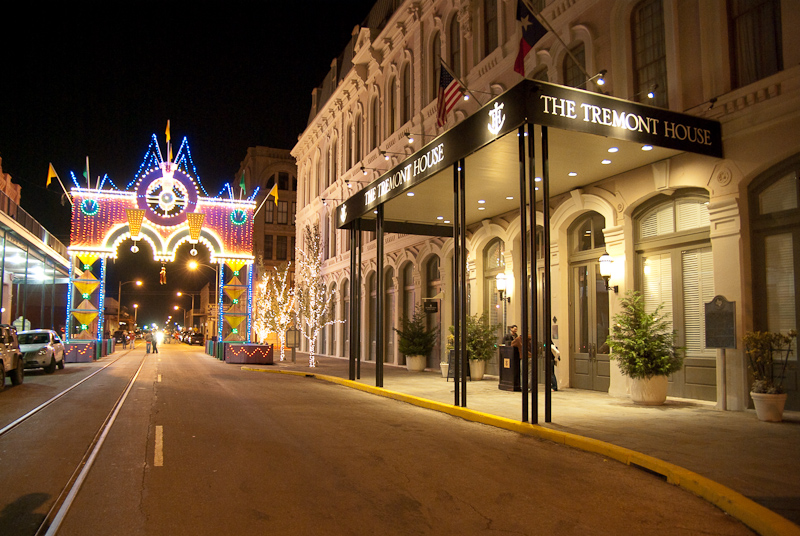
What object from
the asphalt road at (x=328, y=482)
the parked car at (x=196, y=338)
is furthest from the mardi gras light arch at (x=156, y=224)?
the parked car at (x=196, y=338)

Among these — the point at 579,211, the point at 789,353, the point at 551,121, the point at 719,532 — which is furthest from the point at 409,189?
the point at 719,532

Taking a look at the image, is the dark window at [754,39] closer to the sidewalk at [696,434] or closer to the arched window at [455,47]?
the sidewalk at [696,434]

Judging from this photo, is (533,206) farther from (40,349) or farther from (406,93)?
(40,349)

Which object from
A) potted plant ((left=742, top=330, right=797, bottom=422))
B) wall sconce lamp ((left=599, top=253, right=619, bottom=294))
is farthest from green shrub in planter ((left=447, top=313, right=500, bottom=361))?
potted plant ((left=742, top=330, right=797, bottom=422))

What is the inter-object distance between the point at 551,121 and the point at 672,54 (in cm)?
469

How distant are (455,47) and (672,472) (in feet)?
67.1

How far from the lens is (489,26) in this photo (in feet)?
72.3

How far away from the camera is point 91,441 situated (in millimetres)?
9125

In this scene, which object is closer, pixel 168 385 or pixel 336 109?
pixel 168 385

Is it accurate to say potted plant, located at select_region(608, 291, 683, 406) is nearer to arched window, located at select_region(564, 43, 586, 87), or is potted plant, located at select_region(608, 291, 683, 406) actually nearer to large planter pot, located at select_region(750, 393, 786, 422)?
large planter pot, located at select_region(750, 393, 786, 422)

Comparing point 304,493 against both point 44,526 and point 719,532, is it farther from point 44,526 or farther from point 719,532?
point 719,532

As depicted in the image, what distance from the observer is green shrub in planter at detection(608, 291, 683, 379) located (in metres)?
12.5

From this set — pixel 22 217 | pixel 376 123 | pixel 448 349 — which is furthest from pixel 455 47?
pixel 22 217

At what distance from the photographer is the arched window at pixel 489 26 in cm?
2167
